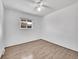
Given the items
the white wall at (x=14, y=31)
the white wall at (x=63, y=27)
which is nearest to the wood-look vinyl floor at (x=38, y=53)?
the white wall at (x=63, y=27)

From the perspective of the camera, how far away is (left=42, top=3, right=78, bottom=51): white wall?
2.91 m

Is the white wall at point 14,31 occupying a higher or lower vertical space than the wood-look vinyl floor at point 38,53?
higher

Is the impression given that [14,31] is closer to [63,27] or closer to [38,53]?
[38,53]

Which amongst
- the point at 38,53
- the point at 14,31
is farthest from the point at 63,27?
the point at 14,31

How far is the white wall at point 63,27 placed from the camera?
2.91 meters

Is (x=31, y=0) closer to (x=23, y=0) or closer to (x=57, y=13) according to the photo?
(x=23, y=0)

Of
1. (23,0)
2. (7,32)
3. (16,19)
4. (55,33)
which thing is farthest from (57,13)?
(7,32)

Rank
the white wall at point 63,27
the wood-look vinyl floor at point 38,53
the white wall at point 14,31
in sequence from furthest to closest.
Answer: the white wall at point 14,31, the white wall at point 63,27, the wood-look vinyl floor at point 38,53

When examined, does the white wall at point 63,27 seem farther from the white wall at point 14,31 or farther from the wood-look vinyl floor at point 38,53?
the white wall at point 14,31

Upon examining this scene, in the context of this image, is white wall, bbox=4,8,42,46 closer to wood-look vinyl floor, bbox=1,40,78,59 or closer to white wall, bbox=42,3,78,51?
wood-look vinyl floor, bbox=1,40,78,59

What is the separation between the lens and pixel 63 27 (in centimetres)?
341

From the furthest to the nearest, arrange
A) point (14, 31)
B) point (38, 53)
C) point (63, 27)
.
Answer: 1. point (14, 31)
2. point (63, 27)
3. point (38, 53)

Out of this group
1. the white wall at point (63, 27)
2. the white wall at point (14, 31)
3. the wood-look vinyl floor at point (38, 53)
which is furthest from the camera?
the white wall at point (14, 31)

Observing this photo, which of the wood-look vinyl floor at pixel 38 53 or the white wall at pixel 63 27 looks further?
the white wall at pixel 63 27
